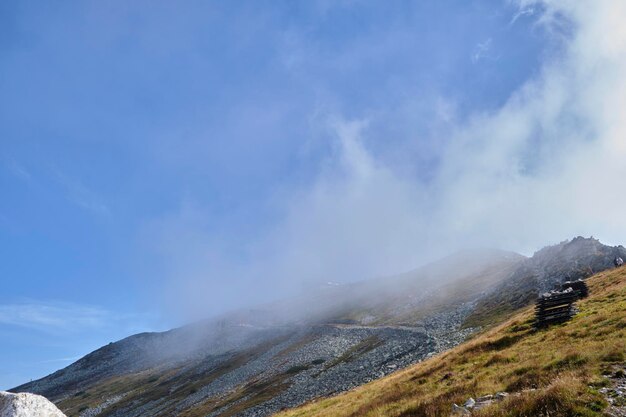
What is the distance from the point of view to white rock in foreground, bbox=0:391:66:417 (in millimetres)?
17172

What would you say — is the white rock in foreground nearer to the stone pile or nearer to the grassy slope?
the grassy slope

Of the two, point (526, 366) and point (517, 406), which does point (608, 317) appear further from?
point (517, 406)

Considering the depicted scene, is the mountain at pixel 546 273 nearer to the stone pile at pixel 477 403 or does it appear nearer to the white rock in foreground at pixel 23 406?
the stone pile at pixel 477 403

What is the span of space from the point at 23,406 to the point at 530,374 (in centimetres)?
2369

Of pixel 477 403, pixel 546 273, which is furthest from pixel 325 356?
pixel 477 403

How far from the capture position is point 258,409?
65.8 m

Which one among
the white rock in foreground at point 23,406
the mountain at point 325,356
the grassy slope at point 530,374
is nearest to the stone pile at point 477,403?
the grassy slope at point 530,374

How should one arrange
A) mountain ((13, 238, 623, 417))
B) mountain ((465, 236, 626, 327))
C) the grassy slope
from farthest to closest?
mountain ((465, 236, 626, 327)) < mountain ((13, 238, 623, 417)) < the grassy slope

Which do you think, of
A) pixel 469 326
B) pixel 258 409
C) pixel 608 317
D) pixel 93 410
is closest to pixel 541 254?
pixel 469 326

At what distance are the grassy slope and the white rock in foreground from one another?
17.4 m

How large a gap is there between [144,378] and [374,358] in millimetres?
126153

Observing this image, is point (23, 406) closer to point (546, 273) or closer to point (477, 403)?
point (477, 403)

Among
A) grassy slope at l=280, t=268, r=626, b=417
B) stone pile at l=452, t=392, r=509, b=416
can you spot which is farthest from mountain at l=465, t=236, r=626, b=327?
stone pile at l=452, t=392, r=509, b=416

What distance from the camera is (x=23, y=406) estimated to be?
17.5m
